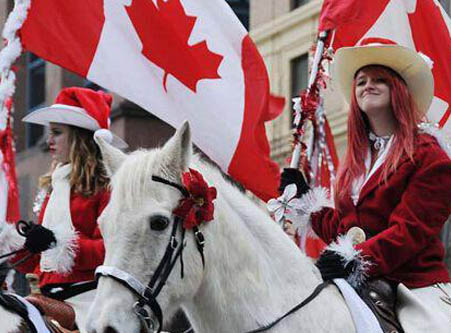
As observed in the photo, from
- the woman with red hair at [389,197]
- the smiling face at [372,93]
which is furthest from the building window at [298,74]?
the smiling face at [372,93]

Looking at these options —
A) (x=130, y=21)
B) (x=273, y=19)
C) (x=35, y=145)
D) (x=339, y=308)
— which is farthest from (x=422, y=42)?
(x=35, y=145)

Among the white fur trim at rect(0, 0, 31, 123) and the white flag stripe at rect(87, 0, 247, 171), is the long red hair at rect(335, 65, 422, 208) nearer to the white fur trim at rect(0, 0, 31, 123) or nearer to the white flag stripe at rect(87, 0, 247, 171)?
the white flag stripe at rect(87, 0, 247, 171)

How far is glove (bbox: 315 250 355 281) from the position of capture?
7375 millimetres

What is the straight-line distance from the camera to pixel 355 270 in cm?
741

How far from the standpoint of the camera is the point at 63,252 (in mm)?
9031

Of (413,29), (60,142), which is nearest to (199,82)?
(60,142)

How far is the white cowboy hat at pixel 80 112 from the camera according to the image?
32.3 ft

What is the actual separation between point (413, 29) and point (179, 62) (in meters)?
1.79

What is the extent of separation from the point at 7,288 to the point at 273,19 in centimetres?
1845

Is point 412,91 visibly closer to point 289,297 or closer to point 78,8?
point 289,297

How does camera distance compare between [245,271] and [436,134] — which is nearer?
[245,271]

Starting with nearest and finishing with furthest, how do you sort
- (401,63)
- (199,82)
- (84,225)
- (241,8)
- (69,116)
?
(401,63) → (84,225) → (69,116) → (199,82) → (241,8)

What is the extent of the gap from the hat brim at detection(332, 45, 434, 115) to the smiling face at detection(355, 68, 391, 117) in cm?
8

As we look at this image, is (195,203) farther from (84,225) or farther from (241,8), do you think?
(241,8)
